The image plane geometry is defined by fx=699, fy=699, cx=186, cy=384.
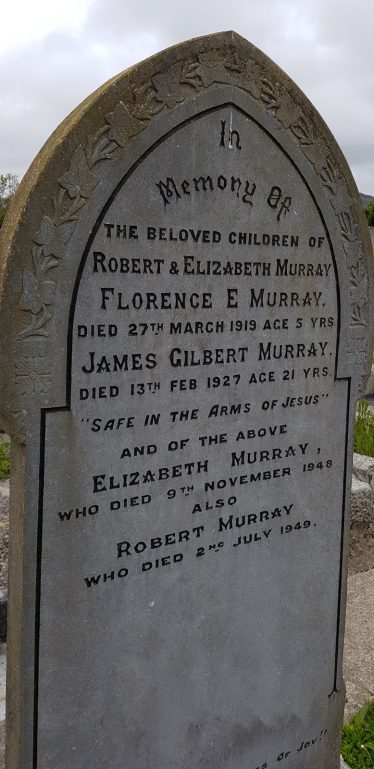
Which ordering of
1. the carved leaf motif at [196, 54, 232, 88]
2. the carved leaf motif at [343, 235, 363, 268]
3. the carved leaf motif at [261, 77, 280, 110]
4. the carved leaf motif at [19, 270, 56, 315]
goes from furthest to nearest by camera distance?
the carved leaf motif at [343, 235, 363, 268] → the carved leaf motif at [261, 77, 280, 110] → the carved leaf motif at [196, 54, 232, 88] → the carved leaf motif at [19, 270, 56, 315]

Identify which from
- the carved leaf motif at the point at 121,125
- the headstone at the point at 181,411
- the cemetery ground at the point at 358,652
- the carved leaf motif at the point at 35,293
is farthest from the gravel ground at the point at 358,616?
the carved leaf motif at the point at 121,125

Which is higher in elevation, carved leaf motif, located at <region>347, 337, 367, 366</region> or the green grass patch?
carved leaf motif, located at <region>347, 337, 367, 366</region>

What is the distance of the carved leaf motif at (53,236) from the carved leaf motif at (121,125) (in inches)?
11.4

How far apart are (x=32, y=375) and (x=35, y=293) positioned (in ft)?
0.76

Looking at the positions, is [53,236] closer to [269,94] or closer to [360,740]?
[269,94]

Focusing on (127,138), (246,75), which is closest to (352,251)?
(246,75)

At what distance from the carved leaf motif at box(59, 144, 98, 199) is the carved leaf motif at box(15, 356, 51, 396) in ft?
1.57

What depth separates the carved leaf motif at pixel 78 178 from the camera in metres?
1.95

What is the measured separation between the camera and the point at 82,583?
2184 millimetres

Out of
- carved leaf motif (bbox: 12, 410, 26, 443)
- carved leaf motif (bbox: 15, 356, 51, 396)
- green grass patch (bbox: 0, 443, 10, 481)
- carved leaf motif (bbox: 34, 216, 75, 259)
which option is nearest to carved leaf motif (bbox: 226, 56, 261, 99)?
carved leaf motif (bbox: 34, 216, 75, 259)

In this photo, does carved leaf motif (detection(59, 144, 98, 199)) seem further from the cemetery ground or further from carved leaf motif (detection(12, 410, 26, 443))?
the cemetery ground

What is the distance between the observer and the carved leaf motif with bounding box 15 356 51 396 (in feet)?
6.45

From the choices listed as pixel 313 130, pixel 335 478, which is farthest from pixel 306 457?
pixel 313 130

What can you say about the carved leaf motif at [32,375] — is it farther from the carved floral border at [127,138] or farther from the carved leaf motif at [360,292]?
the carved leaf motif at [360,292]
